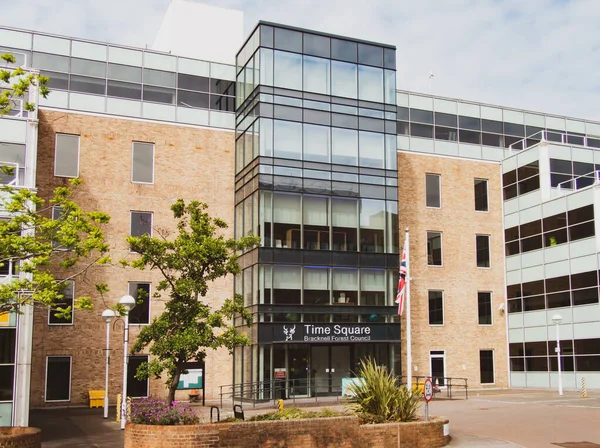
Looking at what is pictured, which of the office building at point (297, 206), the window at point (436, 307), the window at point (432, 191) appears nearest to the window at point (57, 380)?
the office building at point (297, 206)

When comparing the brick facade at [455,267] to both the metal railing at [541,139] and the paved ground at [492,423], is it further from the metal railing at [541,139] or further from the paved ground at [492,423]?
the paved ground at [492,423]

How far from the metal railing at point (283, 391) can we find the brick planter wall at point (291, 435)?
13.8 m

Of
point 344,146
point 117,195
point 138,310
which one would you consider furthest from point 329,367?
point 117,195

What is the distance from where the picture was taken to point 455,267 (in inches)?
1666

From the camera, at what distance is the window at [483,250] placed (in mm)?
43406

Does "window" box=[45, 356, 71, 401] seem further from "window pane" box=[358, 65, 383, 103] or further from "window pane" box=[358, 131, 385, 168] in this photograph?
"window pane" box=[358, 65, 383, 103]

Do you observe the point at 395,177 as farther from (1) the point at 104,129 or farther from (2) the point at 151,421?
(2) the point at 151,421

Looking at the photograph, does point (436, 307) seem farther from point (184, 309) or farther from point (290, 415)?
point (290, 415)

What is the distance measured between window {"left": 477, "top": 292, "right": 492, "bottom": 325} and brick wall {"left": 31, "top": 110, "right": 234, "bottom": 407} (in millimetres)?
15714

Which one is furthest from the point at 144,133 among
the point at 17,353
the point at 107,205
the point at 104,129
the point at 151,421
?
the point at 151,421

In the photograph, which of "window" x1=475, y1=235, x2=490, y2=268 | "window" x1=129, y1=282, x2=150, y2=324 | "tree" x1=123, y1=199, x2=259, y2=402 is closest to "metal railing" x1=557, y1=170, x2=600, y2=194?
"window" x1=475, y1=235, x2=490, y2=268

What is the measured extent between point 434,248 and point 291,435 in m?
26.7

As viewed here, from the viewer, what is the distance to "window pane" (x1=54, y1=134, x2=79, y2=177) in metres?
34.6

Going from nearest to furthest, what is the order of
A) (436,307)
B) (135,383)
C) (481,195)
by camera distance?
(135,383)
(436,307)
(481,195)
